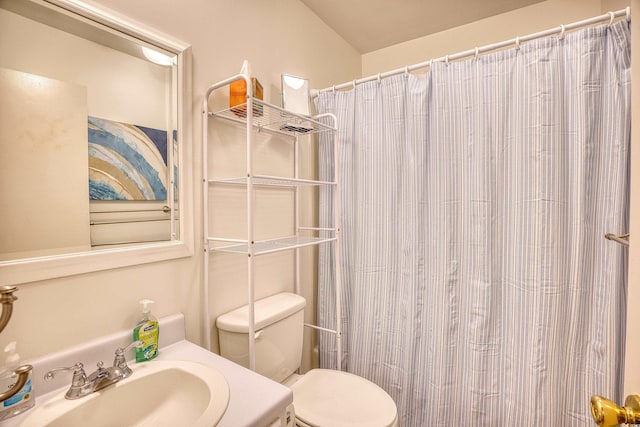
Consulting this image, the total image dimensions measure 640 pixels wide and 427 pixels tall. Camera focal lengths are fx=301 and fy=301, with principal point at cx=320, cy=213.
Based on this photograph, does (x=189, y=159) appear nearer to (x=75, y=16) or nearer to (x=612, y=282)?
(x=75, y=16)

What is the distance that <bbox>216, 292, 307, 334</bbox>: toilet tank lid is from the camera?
1.16 metres

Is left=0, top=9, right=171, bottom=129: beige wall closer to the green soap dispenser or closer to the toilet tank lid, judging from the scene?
the green soap dispenser

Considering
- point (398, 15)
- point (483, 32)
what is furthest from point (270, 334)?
point (483, 32)

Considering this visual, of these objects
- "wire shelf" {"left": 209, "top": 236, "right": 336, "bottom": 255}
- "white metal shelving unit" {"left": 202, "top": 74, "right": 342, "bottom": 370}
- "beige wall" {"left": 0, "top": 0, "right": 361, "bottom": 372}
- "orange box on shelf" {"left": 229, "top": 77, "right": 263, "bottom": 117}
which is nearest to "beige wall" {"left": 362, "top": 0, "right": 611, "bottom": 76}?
"beige wall" {"left": 0, "top": 0, "right": 361, "bottom": 372}

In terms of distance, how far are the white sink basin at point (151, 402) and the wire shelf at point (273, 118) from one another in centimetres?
90

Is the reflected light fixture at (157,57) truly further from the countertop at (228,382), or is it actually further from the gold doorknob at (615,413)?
the gold doorknob at (615,413)

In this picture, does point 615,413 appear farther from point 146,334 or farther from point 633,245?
Answer: point 146,334

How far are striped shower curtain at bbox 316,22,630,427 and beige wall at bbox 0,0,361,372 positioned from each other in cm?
38

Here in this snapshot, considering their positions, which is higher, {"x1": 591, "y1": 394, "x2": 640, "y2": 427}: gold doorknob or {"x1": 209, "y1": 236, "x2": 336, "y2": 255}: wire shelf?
{"x1": 209, "y1": 236, "x2": 336, "y2": 255}: wire shelf

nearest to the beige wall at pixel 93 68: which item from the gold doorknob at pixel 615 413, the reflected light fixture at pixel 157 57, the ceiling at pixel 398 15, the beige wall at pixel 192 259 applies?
the reflected light fixture at pixel 157 57

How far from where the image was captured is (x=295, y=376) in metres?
1.43

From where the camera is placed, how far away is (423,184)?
149cm

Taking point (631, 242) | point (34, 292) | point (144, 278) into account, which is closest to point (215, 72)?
point (144, 278)

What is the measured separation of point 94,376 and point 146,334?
16cm
